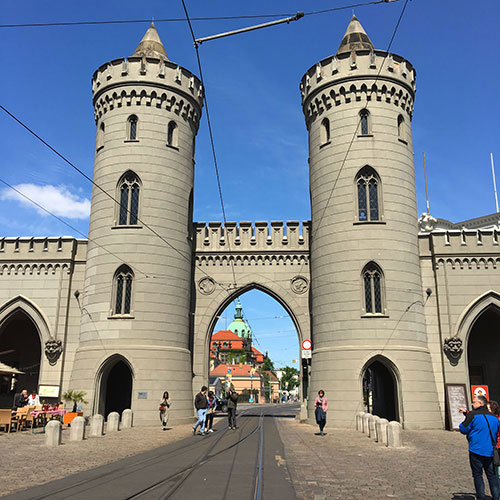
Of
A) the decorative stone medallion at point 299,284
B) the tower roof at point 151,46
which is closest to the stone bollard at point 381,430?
the decorative stone medallion at point 299,284

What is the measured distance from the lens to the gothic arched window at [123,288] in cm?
2552

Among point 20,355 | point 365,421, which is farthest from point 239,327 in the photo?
point 365,421

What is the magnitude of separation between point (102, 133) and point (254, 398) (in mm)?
81581

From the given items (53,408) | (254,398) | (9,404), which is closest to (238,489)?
(53,408)

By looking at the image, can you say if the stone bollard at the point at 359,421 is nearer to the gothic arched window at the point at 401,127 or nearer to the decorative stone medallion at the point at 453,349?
the decorative stone medallion at the point at 453,349

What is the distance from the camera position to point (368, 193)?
1023 inches

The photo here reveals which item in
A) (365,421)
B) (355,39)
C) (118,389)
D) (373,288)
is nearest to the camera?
(365,421)

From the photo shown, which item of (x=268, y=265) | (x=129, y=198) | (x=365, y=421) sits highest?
(x=129, y=198)

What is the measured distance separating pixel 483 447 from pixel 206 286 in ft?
73.2

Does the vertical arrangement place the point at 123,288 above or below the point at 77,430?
above

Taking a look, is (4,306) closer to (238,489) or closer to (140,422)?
(140,422)

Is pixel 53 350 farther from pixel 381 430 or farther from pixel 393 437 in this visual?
pixel 393 437

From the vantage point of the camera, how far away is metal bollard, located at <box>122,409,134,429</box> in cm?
2238

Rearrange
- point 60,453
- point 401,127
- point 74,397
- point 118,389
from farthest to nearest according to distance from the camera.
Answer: point 118,389
point 401,127
point 74,397
point 60,453
